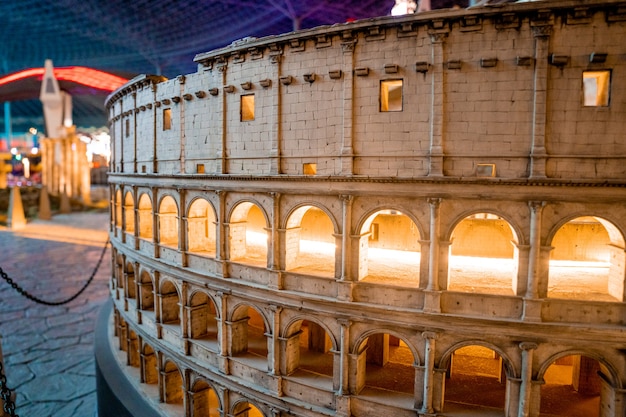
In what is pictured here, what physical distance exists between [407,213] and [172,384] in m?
14.0

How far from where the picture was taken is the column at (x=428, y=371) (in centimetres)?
1287

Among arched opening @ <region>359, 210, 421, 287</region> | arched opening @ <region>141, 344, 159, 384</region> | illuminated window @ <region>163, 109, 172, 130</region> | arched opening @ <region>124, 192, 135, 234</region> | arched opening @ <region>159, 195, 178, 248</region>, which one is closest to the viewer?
arched opening @ <region>359, 210, 421, 287</region>

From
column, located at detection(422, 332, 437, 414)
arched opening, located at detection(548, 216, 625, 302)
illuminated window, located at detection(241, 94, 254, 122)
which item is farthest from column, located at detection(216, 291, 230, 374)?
arched opening, located at detection(548, 216, 625, 302)

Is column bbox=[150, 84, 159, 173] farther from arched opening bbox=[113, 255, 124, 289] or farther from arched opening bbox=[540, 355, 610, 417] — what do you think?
arched opening bbox=[540, 355, 610, 417]

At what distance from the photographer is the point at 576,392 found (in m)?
14.5

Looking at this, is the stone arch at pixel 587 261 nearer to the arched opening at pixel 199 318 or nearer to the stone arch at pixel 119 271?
the arched opening at pixel 199 318

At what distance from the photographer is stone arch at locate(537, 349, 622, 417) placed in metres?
12.2

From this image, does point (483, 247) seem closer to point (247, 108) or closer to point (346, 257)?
point (346, 257)

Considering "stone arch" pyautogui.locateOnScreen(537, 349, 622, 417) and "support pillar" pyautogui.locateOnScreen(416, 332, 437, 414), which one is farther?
"support pillar" pyautogui.locateOnScreen(416, 332, 437, 414)

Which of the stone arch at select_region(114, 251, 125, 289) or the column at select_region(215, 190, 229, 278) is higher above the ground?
the column at select_region(215, 190, 229, 278)

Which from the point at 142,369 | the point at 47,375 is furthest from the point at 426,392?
the point at 47,375

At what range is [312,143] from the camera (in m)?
14.3

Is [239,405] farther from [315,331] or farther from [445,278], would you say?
[445,278]

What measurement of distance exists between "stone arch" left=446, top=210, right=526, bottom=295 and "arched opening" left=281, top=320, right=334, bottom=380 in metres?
5.65
